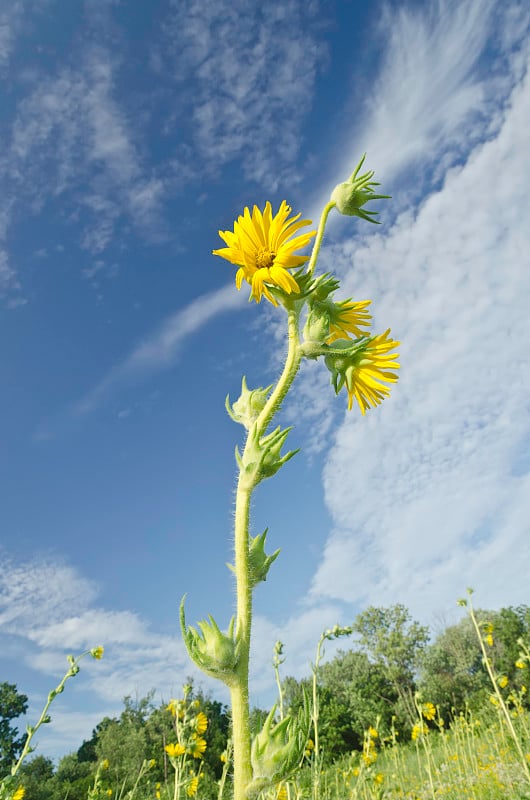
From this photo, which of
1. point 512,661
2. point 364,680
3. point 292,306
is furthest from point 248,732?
point 364,680

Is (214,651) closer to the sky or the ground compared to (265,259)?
closer to the ground

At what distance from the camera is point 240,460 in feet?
6.03

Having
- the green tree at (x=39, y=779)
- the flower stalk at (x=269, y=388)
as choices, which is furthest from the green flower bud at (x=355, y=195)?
the green tree at (x=39, y=779)

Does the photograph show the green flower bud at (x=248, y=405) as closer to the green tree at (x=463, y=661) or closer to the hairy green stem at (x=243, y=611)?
the hairy green stem at (x=243, y=611)

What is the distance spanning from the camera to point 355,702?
30641 millimetres

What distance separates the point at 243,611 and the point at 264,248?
1.49 metres

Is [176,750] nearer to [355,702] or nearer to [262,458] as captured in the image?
[262,458]

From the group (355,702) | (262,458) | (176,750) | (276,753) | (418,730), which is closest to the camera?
(276,753)

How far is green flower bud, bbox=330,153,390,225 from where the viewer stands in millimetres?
2332

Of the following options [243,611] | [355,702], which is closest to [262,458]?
[243,611]

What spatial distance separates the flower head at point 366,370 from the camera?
7.39 ft

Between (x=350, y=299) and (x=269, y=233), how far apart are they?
18.6 inches

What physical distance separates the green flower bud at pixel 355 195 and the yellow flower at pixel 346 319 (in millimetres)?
415

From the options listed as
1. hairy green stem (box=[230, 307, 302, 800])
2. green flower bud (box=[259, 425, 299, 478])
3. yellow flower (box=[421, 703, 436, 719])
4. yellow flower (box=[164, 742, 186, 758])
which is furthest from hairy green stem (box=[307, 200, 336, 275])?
yellow flower (box=[421, 703, 436, 719])
